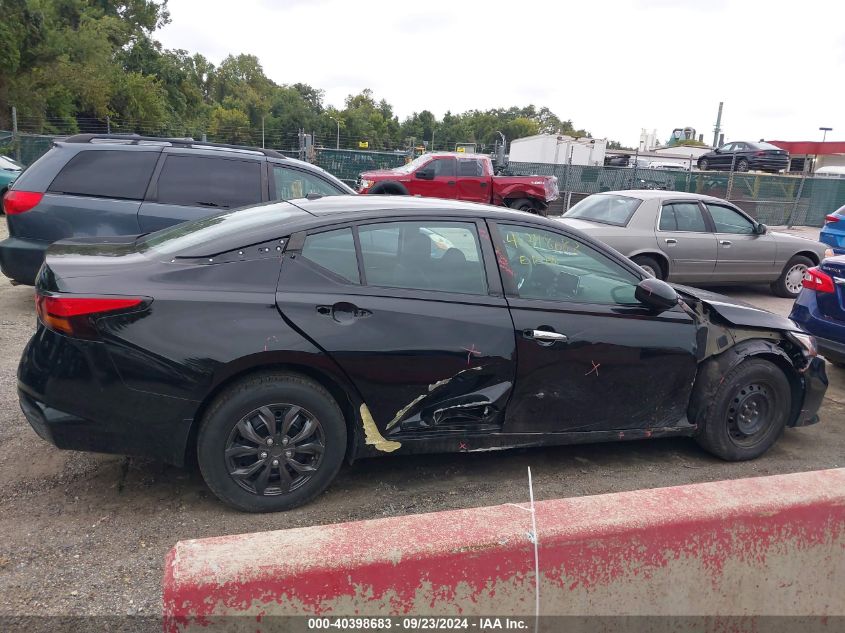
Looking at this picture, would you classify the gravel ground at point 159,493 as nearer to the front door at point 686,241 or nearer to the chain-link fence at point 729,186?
the front door at point 686,241

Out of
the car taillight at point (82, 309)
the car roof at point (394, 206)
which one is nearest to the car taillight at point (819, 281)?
the car roof at point (394, 206)

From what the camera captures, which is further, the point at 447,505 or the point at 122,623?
the point at 447,505

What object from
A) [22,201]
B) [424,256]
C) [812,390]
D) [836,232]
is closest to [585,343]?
[424,256]

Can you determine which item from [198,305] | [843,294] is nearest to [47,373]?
[198,305]

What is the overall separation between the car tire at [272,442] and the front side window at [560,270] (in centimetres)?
132

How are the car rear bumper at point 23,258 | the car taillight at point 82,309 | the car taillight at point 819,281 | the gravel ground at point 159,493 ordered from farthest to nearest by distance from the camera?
the car rear bumper at point 23,258 → the car taillight at point 819,281 → the car taillight at point 82,309 → the gravel ground at point 159,493

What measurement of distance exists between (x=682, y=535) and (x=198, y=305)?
2.31m

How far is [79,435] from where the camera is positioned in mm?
3350

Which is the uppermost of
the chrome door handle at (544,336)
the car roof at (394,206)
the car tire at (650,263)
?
the car roof at (394,206)

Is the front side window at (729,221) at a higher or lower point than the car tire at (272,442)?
higher

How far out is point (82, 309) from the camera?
3.26 meters

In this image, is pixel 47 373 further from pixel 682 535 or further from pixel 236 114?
pixel 236 114

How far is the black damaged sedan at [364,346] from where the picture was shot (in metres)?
3.32


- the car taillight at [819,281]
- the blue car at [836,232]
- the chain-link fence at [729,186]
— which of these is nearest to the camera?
the car taillight at [819,281]
